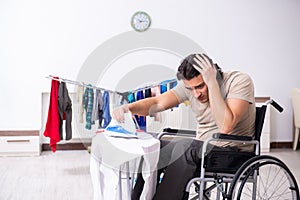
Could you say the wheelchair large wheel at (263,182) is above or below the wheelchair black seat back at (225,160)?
below

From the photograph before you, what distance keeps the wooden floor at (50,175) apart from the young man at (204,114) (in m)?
1.06

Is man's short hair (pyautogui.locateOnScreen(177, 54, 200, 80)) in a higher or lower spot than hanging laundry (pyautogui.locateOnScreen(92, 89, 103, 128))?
higher

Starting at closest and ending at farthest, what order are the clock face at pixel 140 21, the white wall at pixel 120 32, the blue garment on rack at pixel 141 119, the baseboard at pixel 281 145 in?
the blue garment on rack at pixel 141 119 → the white wall at pixel 120 32 → the clock face at pixel 140 21 → the baseboard at pixel 281 145

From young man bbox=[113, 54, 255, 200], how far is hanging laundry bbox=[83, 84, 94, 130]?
64.8 inches

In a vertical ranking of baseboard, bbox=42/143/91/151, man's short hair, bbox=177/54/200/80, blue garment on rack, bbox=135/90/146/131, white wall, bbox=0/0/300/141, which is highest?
white wall, bbox=0/0/300/141

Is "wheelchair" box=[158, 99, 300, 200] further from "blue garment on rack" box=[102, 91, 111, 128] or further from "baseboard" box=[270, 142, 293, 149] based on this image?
"baseboard" box=[270, 142, 293, 149]

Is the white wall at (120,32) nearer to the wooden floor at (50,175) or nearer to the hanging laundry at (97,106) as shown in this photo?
the wooden floor at (50,175)

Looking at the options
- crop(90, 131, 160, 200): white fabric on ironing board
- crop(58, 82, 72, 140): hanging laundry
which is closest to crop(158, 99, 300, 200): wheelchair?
crop(90, 131, 160, 200): white fabric on ironing board

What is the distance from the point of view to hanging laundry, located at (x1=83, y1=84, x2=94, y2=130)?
4.17 meters

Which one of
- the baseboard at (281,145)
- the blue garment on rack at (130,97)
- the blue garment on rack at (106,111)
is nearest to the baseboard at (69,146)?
the blue garment on rack at (106,111)

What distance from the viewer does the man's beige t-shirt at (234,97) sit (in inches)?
93.7

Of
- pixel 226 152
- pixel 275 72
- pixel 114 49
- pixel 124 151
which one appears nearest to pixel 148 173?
pixel 124 151

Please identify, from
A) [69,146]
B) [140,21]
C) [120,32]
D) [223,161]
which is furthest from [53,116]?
[223,161]

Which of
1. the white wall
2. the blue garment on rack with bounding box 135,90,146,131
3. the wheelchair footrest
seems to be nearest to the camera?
the wheelchair footrest
